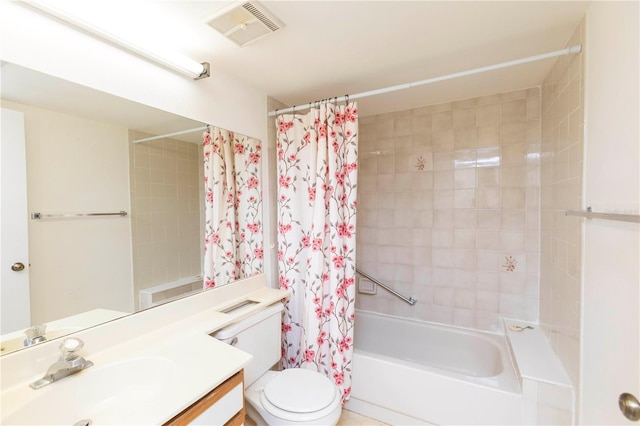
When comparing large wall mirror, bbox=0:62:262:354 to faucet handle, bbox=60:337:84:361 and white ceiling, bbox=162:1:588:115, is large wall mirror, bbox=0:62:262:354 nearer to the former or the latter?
faucet handle, bbox=60:337:84:361

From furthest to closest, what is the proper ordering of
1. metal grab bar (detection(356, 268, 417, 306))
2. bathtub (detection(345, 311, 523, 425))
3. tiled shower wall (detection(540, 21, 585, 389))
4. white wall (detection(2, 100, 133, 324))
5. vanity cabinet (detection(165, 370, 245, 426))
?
metal grab bar (detection(356, 268, 417, 306)) → bathtub (detection(345, 311, 523, 425)) → tiled shower wall (detection(540, 21, 585, 389)) → white wall (detection(2, 100, 133, 324)) → vanity cabinet (detection(165, 370, 245, 426))

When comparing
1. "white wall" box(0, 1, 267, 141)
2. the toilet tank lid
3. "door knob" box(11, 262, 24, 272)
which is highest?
"white wall" box(0, 1, 267, 141)

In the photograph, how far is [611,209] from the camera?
104 cm

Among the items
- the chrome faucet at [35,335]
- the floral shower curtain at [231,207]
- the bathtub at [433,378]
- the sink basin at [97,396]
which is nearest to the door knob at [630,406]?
the bathtub at [433,378]

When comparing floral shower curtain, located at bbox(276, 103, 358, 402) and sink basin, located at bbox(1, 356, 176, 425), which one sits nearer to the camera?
sink basin, located at bbox(1, 356, 176, 425)

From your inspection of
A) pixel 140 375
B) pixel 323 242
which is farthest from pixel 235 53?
pixel 140 375

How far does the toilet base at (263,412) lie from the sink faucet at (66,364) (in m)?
0.82

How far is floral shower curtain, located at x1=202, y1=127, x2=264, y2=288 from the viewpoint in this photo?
5.60ft

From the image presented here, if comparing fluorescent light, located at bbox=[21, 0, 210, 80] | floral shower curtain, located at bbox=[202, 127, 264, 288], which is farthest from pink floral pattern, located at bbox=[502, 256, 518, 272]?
fluorescent light, located at bbox=[21, 0, 210, 80]

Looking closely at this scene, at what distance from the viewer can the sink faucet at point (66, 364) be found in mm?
910

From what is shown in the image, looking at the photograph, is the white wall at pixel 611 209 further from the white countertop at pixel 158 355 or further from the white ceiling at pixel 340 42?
the white countertop at pixel 158 355

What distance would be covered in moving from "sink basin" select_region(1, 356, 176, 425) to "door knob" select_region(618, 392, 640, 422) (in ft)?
4.67

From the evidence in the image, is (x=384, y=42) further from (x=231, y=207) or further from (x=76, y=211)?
(x=76, y=211)

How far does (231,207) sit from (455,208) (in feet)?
6.00
